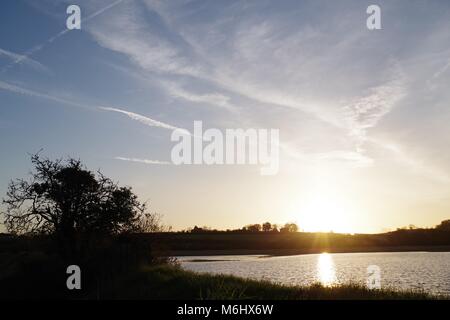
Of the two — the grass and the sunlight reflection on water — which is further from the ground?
the grass

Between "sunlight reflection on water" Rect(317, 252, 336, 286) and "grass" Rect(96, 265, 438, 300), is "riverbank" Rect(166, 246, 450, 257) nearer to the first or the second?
"sunlight reflection on water" Rect(317, 252, 336, 286)

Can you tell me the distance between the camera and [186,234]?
143250mm

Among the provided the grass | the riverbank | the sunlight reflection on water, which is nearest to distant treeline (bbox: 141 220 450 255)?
A: the riverbank

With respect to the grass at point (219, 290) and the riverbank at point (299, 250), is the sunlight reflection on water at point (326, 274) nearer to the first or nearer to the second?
the grass at point (219, 290)

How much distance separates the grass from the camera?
19000 millimetres

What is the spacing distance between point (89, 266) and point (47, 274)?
3708 mm

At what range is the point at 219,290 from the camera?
56.6 feet

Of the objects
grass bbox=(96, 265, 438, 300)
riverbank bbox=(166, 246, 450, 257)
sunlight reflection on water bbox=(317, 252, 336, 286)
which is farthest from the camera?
riverbank bbox=(166, 246, 450, 257)

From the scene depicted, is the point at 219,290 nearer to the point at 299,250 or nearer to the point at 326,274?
the point at 326,274

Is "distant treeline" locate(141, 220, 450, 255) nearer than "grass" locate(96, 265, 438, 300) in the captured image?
No

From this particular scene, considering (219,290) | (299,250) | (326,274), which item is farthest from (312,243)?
(219,290)

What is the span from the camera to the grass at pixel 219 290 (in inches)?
748

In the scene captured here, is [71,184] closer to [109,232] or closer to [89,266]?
[109,232]

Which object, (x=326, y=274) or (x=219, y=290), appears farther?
(x=326, y=274)
